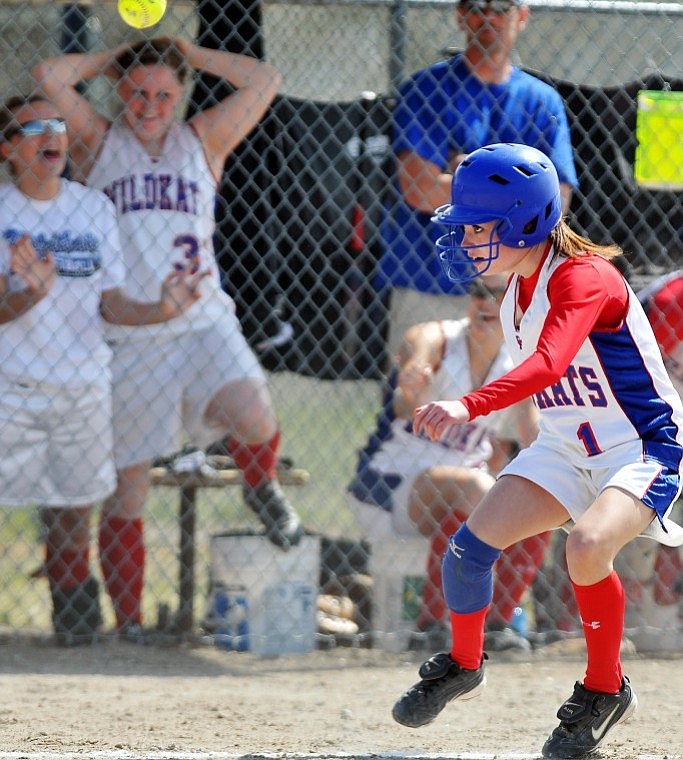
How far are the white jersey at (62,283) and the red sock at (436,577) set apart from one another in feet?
4.63

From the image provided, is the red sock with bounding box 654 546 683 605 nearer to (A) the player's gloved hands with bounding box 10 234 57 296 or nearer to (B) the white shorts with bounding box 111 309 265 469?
(B) the white shorts with bounding box 111 309 265 469

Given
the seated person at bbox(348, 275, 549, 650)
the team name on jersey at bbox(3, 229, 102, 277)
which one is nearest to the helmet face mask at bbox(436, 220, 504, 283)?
the seated person at bbox(348, 275, 549, 650)

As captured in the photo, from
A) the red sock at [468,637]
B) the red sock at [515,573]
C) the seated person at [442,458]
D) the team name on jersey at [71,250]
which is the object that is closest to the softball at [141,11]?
the team name on jersey at [71,250]

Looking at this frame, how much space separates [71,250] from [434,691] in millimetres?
2253

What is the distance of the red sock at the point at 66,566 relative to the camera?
15.6ft

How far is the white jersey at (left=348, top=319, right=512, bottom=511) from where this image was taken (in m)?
4.73

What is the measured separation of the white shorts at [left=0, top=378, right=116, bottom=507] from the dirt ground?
608mm

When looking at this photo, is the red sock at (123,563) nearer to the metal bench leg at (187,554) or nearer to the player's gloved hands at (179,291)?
the metal bench leg at (187,554)

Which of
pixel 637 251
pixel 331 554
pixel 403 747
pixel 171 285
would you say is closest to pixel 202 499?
pixel 331 554

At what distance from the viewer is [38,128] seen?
4602 mm

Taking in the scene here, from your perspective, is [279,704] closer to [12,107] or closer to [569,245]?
[569,245]

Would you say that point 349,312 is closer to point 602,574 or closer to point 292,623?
point 292,623

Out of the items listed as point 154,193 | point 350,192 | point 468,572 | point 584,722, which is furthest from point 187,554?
point 584,722

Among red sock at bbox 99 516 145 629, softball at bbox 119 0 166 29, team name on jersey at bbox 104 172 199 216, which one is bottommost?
red sock at bbox 99 516 145 629
